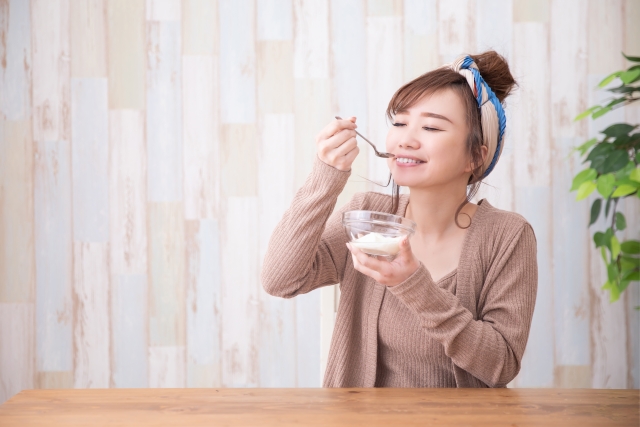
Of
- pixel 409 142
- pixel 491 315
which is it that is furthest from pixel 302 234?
pixel 491 315

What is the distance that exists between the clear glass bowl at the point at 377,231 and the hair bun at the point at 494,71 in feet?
1.67

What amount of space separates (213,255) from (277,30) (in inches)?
38.7

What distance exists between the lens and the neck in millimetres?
1437

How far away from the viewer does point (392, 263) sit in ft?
3.58

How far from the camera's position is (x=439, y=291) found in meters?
1.13

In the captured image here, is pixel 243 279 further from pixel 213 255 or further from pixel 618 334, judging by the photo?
pixel 618 334

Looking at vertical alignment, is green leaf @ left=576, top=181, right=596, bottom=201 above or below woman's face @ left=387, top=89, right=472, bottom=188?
below

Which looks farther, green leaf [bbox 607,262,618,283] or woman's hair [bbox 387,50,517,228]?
green leaf [bbox 607,262,618,283]

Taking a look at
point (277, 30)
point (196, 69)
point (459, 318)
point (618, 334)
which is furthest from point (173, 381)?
point (618, 334)

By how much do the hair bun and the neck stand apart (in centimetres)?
26

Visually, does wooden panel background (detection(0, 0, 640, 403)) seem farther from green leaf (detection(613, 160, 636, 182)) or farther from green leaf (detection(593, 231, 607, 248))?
green leaf (detection(613, 160, 636, 182))

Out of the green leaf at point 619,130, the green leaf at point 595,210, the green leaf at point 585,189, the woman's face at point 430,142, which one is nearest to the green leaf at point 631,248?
the green leaf at point 595,210

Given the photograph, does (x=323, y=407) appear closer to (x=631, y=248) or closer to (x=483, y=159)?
(x=483, y=159)

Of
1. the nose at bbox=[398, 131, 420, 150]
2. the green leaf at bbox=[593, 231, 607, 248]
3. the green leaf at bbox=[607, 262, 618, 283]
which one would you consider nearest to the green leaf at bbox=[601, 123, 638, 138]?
the green leaf at bbox=[593, 231, 607, 248]
